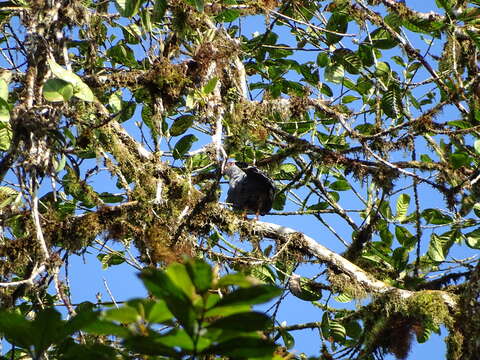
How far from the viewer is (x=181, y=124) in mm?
3387

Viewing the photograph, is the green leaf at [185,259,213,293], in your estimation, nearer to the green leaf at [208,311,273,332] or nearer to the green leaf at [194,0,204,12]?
the green leaf at [208,311,273,332]

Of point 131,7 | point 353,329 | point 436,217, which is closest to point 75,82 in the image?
point 131,7

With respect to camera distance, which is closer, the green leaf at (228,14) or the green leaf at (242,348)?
the green leaf at (242,348)

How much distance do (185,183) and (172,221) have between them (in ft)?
0.75

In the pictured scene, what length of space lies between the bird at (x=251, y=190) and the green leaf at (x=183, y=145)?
0.30 meters

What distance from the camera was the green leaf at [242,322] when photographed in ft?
3.05

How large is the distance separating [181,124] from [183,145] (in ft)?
1.05

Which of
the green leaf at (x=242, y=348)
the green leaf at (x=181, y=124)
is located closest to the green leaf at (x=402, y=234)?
the green leaf at (x=181, y=124)

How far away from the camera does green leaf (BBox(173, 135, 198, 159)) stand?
12.0 ft

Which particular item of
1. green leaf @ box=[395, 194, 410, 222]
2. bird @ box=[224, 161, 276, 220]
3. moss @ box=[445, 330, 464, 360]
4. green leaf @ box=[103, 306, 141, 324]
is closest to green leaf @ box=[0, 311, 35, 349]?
green leaf @ box=[103, 306, 141, 324]

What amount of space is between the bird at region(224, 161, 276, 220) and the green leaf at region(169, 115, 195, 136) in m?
0.45

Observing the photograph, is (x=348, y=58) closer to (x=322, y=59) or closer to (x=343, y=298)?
(x=322, y=59)

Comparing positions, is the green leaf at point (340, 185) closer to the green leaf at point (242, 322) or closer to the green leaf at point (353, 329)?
the green leaf at point (353, 329)

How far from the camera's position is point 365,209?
4.43 meters
